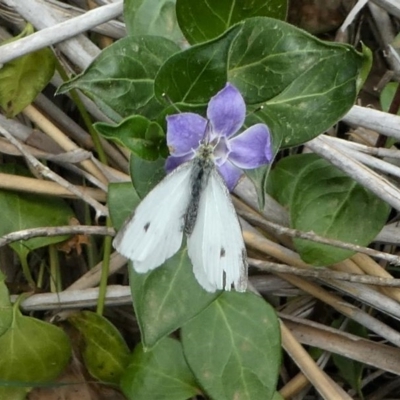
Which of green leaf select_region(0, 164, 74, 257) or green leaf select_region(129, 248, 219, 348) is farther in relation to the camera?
green leaf select_region(0, 164, 74, 257)

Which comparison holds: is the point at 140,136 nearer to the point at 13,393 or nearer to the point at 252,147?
the point at 252,147

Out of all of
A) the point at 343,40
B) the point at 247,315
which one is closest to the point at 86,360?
the point at 247,315

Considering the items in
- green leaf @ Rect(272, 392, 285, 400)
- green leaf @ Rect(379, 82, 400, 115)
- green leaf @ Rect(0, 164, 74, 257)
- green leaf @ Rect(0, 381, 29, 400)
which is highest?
green leaf @ Rect(379, 82, 400, 115)

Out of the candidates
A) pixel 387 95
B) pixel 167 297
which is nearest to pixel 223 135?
pixel 167 297

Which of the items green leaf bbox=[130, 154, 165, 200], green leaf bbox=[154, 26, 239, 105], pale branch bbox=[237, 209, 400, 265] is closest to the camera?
green leaf bbox=[154, 26, 239, 105]

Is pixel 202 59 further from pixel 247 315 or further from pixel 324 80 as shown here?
pixel 247 315

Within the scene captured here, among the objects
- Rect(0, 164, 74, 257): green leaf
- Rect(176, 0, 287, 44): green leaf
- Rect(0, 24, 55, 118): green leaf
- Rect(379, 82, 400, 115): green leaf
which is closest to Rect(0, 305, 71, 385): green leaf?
Rect(0, 164, 74, 257): green leaf

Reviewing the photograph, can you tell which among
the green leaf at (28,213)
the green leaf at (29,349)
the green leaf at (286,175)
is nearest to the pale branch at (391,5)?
the green leaf at (286,175)

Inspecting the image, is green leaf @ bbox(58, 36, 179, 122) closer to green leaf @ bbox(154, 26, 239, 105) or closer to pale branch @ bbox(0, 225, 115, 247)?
green leaf @ bbox(154, 26, 239, 105)
